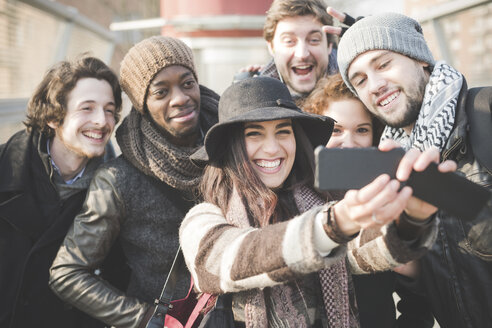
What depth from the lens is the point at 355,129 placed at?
2381 millimetres

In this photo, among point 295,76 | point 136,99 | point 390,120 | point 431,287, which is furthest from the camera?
point 295,76

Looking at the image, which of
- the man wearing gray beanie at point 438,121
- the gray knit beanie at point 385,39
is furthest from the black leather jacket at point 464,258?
the gray knit beanie at point 385,39

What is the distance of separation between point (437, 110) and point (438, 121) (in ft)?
0.23

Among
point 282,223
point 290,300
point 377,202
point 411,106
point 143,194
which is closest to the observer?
point 377,202

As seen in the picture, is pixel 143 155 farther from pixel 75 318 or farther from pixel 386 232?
pixel 386 232

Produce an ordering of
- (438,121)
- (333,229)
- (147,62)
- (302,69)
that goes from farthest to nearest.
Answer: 1. (302,69)
2. (147,62)
3. (438,121)
4. (333,229)

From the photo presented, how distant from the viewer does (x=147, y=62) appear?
2463mm

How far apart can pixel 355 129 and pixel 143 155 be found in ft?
4.06

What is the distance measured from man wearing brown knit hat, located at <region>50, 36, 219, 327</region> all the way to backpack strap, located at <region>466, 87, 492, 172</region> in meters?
1.40

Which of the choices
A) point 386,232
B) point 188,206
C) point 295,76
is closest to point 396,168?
point 386,232

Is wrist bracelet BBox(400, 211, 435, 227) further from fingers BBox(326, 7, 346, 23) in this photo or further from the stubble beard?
fingers BBox(326, 7, 346, 23)

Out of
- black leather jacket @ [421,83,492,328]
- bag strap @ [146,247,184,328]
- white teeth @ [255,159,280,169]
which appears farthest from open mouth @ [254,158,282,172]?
black leather jacket @ [421,83,492,328]

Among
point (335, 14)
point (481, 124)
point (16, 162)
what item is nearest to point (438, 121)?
point (481, 124)

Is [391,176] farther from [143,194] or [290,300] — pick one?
[143,194]
